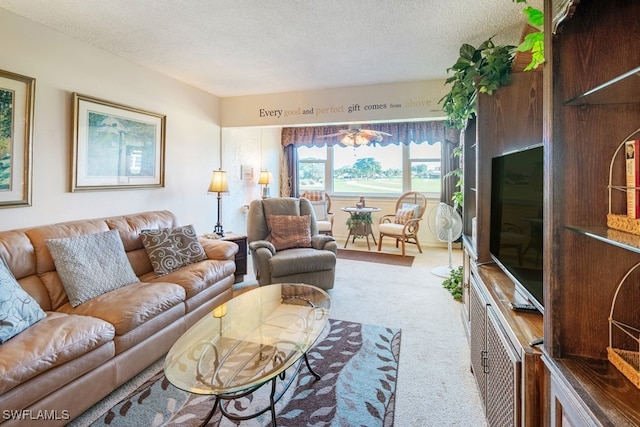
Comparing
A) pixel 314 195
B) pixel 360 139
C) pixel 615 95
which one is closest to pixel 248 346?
pixel 615 95

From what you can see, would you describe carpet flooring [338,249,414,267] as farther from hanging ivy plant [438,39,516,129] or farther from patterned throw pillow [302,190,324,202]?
hanging ivy plant [438,39,516,129]

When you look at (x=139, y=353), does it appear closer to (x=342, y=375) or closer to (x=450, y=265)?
(x=342, y=375)

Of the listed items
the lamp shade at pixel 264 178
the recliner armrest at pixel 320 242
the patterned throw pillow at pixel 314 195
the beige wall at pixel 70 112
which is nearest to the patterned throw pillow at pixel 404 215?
the patterned throw pillow at pixel 314 195

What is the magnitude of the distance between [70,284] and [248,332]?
4.10 ft

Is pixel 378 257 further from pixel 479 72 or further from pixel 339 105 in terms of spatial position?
pixel 479 72

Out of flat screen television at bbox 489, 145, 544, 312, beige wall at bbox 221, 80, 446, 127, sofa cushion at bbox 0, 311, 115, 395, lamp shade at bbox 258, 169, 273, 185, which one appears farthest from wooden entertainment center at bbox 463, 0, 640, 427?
lamp shade at bbox 258, 169, 273, 185

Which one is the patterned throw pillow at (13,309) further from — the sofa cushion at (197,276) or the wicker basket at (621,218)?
the wicker basket at (621,218)

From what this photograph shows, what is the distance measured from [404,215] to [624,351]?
4.69 metres

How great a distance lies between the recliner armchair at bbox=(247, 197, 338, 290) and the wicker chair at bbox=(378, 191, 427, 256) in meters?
1.81

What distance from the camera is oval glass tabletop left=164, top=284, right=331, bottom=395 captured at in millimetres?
1435

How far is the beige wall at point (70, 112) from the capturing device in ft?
7.77

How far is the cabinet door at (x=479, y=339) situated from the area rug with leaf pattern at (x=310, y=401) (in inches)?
18.7

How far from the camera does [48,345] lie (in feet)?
4.97

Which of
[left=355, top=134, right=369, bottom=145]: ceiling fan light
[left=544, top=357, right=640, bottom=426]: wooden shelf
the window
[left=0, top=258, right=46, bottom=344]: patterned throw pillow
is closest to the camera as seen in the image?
[left=544, top=357, right=640, bottom=426]: wooden shelf
